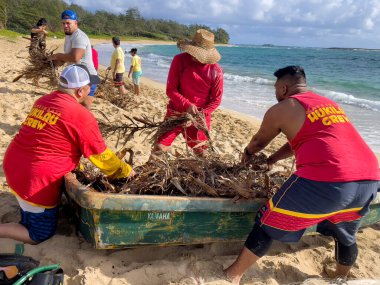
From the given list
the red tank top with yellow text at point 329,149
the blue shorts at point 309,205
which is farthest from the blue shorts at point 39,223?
the red tank top with yellow text at point 329,149

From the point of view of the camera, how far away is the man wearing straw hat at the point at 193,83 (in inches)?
161

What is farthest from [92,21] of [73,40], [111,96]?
[73,40]

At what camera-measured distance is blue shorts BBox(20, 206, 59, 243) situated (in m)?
2.96

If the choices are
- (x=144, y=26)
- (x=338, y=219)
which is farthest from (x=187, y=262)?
(x=144, y=26)

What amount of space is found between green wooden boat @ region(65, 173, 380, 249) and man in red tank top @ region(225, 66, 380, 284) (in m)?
0.27

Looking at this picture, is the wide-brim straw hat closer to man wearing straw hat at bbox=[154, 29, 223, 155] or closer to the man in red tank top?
man wearing straw hat at bbox=[154, 29, 223, 155]

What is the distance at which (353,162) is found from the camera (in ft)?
8.54

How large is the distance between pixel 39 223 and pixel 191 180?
50.0 inches

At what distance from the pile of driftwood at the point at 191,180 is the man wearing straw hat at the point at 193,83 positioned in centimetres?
65

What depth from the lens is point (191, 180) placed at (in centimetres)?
317

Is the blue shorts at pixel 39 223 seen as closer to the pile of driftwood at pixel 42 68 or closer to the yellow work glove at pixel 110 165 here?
the yellow work glove at pixel 110 165

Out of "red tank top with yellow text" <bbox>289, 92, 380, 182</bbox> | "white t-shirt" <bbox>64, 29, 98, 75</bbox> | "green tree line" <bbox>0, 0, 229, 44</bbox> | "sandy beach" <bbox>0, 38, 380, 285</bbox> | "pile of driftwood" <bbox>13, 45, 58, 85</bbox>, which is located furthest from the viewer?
"green tree line" <bbox>0, 0, 229, 44</bbox>

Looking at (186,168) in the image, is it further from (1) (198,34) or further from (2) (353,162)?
(1) (198,34)

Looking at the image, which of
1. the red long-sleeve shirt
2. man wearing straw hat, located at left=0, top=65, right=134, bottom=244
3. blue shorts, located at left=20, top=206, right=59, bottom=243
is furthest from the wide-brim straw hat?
blue shorts, located at left=20, top=206, right=59, bottom=243
